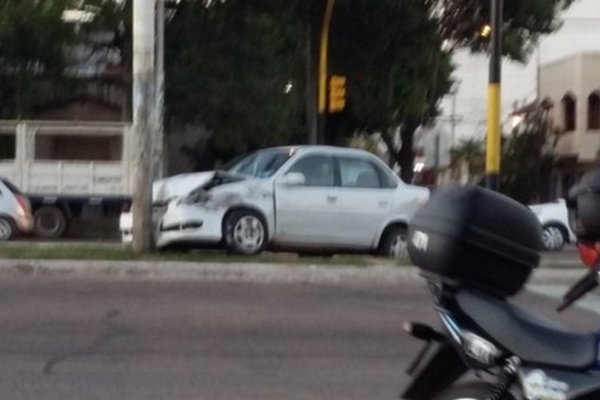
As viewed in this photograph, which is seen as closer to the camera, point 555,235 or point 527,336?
point 527,336

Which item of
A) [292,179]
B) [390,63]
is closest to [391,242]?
[292,179]

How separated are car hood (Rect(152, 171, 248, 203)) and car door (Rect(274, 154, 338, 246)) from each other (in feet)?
2.12

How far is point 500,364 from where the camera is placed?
6.16 m

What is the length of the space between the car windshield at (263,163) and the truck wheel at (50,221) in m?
9.92

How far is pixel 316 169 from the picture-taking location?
70.3 feet

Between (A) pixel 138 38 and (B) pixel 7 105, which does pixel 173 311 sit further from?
(B) pixel 7 105

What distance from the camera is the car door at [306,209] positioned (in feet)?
68.8

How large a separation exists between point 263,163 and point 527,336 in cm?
1548

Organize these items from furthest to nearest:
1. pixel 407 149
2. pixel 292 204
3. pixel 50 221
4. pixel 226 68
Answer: pixel 407 149 < pixel 226 68 < pixel 50 221 < pixel 292 204

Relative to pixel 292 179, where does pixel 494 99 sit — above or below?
above

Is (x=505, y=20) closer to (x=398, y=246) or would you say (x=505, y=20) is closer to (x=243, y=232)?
(x=398, y=246)

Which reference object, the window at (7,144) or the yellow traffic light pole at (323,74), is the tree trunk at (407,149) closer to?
the yellow traffic light pole at (323,74)

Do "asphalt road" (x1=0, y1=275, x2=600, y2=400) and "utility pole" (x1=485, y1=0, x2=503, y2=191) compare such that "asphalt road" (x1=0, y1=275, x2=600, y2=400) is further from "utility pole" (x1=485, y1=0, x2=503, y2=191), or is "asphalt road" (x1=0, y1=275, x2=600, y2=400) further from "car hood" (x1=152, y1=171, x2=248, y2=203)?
"utility pole" (x1=485, y1=0, x2=503, y2=191)

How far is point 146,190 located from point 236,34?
16.0 metres
